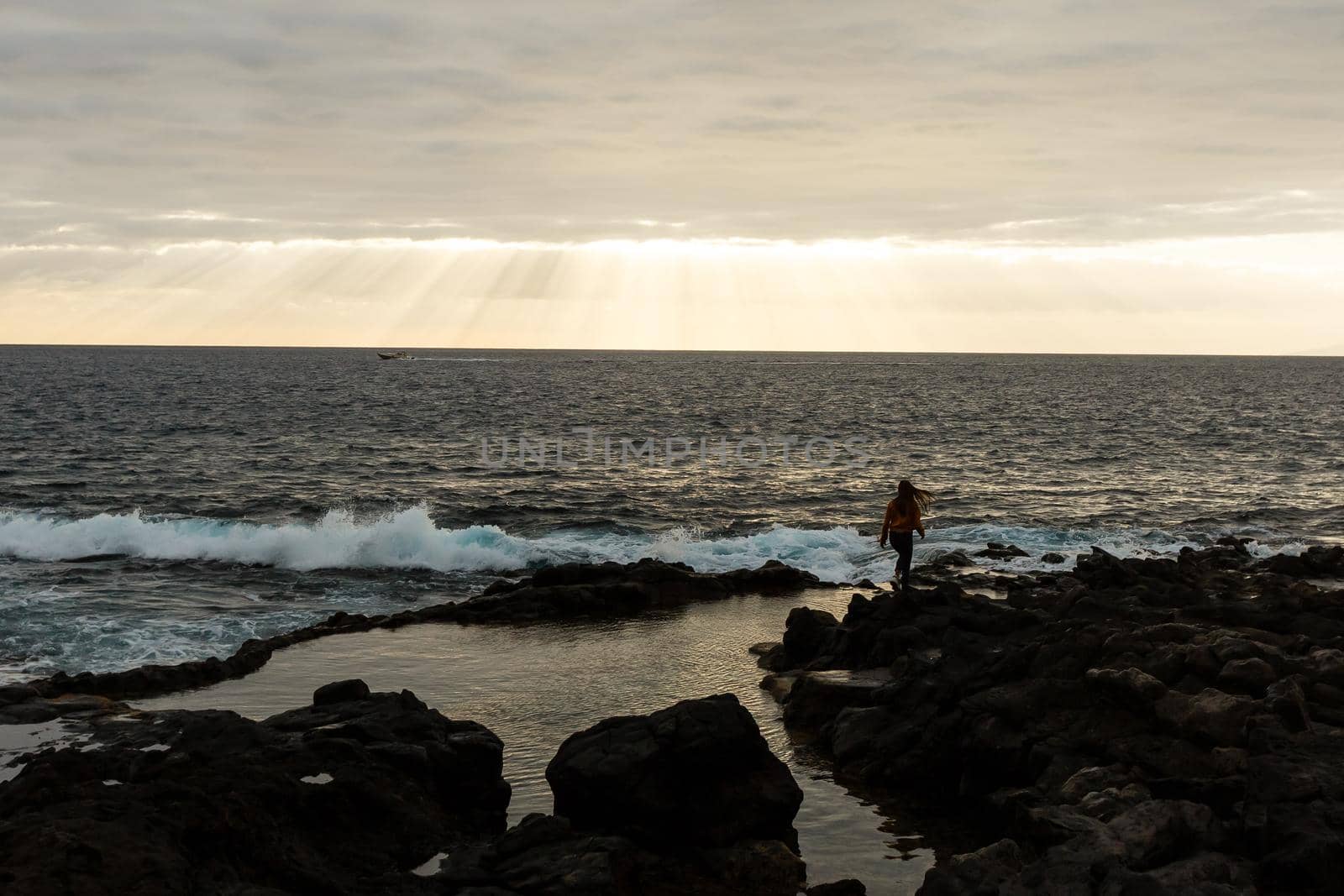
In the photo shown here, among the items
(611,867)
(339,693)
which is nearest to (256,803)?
(611,867)

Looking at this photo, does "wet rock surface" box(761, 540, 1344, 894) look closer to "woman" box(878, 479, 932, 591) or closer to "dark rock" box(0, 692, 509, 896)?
"woman" box(878, 479, 932, 591)

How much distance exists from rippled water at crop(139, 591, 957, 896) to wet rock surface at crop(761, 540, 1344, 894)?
96cm

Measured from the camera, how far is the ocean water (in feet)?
83.5

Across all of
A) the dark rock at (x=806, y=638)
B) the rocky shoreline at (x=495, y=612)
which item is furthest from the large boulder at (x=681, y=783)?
the rocky shoreline at (x=495, y=612)

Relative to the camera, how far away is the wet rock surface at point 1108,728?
8852 millimetres

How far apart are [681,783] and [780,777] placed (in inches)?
41.7

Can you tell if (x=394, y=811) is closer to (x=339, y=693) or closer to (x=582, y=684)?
(x=339, y=693)

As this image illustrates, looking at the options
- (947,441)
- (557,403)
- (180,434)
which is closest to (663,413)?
(557,403)

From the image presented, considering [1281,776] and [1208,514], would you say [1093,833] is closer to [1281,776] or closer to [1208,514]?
[1281,776]

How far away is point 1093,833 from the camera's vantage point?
923 cm

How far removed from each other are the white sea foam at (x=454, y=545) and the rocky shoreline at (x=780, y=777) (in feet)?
41.2

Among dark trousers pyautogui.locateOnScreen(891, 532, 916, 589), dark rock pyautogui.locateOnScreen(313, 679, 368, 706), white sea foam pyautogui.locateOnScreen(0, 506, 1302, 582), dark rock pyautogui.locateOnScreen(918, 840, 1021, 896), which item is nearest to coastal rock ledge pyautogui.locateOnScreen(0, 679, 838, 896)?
dark rock pyautogui.locateOnScreen(313, 679, 368, 706)

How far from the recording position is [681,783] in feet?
36.3

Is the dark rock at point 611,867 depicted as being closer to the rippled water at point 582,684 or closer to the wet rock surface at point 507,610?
the rippled water at point 582,684
